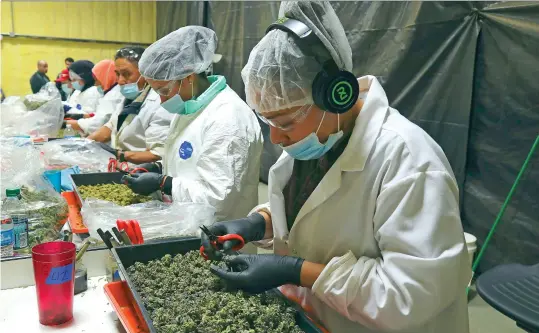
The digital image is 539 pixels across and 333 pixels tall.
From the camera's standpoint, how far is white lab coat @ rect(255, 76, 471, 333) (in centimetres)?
91

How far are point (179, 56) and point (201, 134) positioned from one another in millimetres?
407

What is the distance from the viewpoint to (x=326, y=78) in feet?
3.26

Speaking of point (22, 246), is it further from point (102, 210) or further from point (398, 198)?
point (398, 198)

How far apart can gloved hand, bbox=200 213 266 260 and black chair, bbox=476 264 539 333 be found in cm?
63

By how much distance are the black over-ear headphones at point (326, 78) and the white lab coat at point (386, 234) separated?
0.10 m

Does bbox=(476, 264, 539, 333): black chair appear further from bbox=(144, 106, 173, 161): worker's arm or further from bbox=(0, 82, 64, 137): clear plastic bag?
bbox=(0, 82, 64, 137): clear plastic bag

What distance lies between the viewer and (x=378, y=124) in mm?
1055

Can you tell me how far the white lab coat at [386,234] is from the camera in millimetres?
914

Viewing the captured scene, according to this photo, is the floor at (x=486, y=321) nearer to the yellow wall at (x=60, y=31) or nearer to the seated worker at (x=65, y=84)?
the seated worker at (x=65, y=84)

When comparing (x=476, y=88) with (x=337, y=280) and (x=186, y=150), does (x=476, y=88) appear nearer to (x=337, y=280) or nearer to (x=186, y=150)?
(x=186, y=150)

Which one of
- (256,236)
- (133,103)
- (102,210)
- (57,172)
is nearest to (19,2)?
(133,103)

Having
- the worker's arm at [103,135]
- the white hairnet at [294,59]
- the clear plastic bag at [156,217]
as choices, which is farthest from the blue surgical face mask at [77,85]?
the white hairnet at [294,59]

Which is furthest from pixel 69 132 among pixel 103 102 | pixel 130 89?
pixel 130 89

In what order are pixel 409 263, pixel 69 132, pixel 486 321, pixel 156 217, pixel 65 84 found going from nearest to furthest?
pixel 409 263
pixel 156 217
pixel 486 321
pixel 69 132
pixel 65 84
